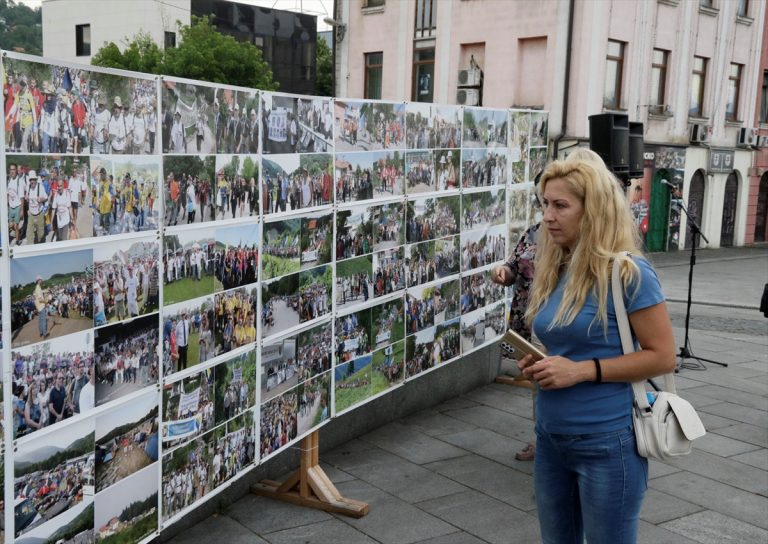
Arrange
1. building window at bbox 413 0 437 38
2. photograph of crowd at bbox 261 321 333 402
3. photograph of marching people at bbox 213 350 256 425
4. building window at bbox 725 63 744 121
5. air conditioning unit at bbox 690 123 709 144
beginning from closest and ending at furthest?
photograph of marching people at bbox 213 350 256 425
photograph of crowd at bbox 261 321 333 402
building window at bbox 413 0 437 38
air conditioning unit at bbox 690 123 709 144
building window at bbox 725 63 744 121

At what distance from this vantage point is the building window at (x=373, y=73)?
28.2 m

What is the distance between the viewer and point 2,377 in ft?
9.04

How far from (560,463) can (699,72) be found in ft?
87.2

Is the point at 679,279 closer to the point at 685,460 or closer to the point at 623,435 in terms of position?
the point at 685,460

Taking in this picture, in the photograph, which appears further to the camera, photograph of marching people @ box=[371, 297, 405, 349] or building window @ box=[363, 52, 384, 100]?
building window @ box=[363, 52, 384, 100]

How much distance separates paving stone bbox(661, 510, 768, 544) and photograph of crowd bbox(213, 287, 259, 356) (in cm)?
262

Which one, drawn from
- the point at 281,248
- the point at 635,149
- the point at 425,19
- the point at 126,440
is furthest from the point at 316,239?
the point at 425,19

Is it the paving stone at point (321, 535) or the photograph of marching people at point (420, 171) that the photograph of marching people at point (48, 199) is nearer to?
the paving stone at point (321, 535)

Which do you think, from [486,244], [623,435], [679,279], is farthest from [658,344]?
[679,279]

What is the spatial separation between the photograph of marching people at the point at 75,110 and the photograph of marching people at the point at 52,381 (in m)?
0.66

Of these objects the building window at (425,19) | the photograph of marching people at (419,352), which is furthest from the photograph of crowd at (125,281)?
the building window at (425,19)

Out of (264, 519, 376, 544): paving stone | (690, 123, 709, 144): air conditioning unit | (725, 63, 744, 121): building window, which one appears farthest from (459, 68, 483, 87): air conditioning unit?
(264, 519, 376, 544): paving stone

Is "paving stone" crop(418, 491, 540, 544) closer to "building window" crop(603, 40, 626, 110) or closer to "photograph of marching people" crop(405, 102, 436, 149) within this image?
"photograph of marching people" crop(405, 102, 436, 149)

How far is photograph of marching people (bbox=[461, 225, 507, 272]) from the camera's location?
269 inches
